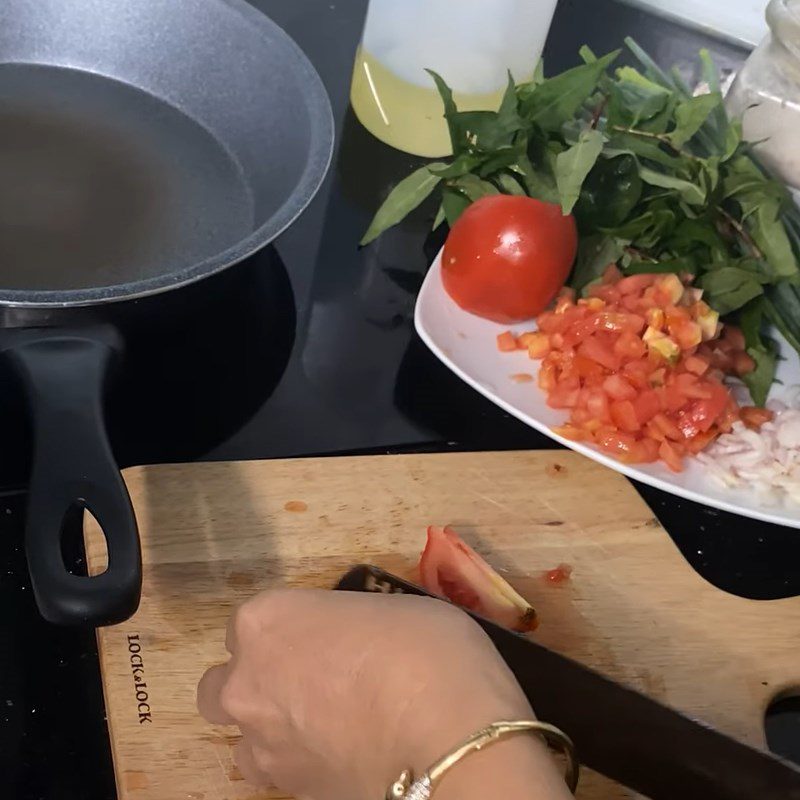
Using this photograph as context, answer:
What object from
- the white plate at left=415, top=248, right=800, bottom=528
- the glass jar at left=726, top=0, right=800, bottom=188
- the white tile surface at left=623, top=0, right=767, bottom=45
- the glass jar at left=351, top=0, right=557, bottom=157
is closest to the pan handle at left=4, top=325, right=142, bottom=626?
the white plate at left=415, top=248, right=800, bottom=528

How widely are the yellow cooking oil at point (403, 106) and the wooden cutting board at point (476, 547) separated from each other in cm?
35

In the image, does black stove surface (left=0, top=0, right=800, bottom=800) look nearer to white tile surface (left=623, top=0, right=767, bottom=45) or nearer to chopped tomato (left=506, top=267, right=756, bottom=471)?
chopped tomato (left=506, top=267, right=756, bottom=471)

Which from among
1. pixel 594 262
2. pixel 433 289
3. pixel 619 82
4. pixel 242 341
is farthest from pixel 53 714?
pixel 619 82

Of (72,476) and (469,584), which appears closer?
Answer: (72,476)

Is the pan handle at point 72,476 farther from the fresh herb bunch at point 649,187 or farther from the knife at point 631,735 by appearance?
the fresh herb bunch at point 649,187

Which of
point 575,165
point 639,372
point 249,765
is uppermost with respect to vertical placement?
point 575,165

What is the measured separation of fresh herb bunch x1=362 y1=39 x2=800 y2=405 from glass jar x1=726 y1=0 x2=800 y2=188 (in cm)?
2

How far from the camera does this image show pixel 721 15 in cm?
121

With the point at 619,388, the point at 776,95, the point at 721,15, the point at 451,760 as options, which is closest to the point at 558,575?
the point at 619,388

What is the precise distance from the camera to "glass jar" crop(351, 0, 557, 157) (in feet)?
2.77

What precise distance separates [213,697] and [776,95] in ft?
2.14

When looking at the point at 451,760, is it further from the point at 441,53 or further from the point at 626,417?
the point at 441,53

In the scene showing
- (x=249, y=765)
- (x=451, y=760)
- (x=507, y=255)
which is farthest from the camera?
(x=507, y=255)

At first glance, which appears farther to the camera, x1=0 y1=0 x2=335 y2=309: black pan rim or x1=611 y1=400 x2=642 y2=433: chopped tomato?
x1=611 y1=400 x2=642 y2=433: chopped tomato
